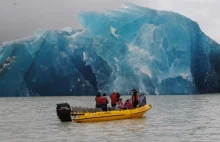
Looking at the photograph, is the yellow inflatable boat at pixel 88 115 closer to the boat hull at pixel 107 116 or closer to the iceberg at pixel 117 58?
the boat hull at pixel 107 116

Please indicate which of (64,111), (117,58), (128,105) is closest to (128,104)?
(128,105)

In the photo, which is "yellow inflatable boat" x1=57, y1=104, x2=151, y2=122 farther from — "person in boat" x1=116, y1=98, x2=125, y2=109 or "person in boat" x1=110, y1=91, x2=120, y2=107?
"person in boat" x1=110, y1=91, x2=120, y2=107

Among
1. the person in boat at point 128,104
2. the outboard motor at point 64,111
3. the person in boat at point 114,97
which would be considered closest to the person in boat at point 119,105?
the person in boat at point 114,97

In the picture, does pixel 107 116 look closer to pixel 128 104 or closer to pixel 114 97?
pixel 114 97

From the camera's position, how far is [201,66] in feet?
270

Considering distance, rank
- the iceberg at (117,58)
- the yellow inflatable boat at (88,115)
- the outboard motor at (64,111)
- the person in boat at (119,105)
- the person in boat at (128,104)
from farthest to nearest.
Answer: the iceberg at (117,58), the person in boat at (128,104), the person in boat at (119,105), the yellow inflatable boat at (88,115), the outboard motor at (64,111)

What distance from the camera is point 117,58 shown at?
79750mm

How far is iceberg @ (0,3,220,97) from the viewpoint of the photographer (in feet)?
257

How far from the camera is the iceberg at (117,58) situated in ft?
257

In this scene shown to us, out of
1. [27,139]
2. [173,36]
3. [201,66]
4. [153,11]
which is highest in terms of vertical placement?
[153,11]

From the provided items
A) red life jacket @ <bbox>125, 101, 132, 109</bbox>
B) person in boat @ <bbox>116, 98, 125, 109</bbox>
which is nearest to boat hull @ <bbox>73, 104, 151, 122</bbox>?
red life jacket @ <bbox>125, 101, 132, 109</bbox>

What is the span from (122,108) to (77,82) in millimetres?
60319

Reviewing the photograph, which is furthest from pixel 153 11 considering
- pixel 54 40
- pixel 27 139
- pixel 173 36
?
pixel 27 139

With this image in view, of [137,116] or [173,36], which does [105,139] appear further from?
[173,36]
